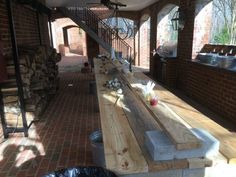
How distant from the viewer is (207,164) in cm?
152

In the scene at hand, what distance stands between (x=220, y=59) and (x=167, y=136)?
3.05 meters

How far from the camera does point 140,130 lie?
2029mm

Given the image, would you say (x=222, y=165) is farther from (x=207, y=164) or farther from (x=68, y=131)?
(x=68, y=131)

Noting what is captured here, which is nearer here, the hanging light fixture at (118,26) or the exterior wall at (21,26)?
the exterior wall at (21,26)

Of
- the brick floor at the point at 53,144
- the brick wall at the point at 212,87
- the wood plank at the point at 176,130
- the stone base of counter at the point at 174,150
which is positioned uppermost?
the wood plank at the point at 176,130

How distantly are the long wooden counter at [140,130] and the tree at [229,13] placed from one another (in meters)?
4.86

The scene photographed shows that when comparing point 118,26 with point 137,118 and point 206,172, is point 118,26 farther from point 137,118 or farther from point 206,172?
point 206,172

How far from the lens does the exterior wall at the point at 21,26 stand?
3.86 m

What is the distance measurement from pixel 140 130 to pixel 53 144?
179 centimetres

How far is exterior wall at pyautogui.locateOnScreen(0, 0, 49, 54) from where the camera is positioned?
3.86 m

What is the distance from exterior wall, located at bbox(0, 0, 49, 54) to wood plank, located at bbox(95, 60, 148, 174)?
2.23 m

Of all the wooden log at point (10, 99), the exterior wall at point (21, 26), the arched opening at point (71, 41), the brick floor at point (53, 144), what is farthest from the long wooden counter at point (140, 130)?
the arched opening at point (71, 41)

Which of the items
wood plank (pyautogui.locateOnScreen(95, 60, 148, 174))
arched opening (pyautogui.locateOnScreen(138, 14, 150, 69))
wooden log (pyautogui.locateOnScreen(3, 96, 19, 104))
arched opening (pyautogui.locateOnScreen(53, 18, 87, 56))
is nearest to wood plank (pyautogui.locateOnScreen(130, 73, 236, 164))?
wood plank (pyautogui.locateOnScreen(95, 60, 148, 174))

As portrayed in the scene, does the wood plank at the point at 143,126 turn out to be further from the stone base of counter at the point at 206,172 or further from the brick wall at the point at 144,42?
the brick wall at the point at 144,42
